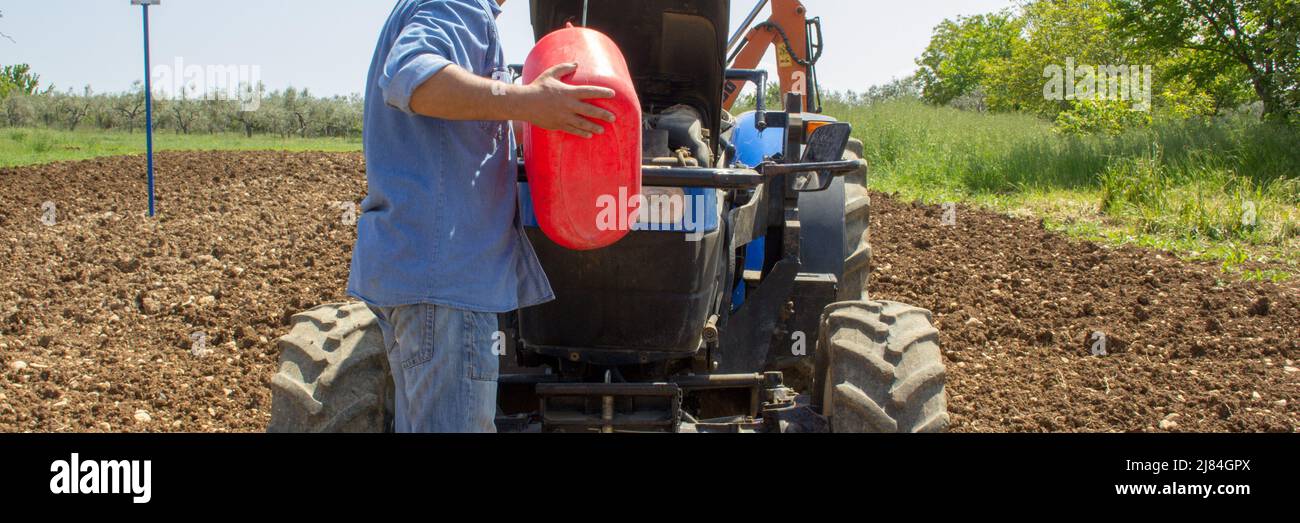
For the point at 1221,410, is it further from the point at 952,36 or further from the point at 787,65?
the point at 952,36

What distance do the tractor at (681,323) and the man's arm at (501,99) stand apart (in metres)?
0.73

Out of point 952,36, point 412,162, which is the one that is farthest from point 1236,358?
point 952,36

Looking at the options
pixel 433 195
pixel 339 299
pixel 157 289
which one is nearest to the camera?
pixel 433 195

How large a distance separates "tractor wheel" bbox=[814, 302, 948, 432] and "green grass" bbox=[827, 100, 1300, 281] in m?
5.83

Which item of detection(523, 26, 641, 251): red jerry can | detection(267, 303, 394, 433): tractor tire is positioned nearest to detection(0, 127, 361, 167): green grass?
detection(267, 303, 394, 433): tractor tire

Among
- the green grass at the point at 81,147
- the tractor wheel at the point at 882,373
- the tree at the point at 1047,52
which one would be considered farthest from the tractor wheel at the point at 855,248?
the tree at the point at 1047,52

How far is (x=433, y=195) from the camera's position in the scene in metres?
2.52

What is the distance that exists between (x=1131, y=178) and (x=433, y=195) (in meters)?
10.5

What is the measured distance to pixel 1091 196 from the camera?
1198 centimetres

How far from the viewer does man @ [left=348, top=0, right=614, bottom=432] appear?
252cm

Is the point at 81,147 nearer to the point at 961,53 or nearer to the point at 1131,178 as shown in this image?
the point at 1131,178

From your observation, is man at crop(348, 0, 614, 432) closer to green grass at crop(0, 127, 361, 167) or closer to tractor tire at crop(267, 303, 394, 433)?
tractor tire at crop(267, 303, 394, 433)

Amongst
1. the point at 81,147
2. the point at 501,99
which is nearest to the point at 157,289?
the point at 501,99

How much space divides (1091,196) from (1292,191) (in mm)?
1912
